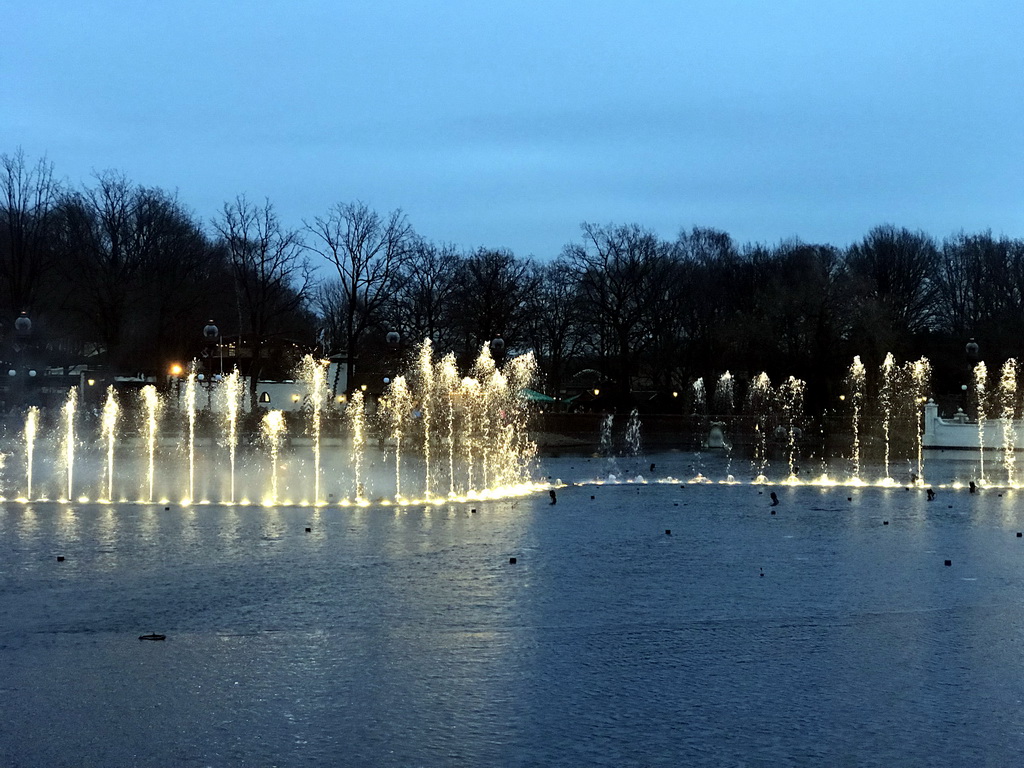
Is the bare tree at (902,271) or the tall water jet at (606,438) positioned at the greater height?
the bare tree at (902,271)

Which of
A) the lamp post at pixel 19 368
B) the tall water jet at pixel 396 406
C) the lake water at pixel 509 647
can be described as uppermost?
the lamp post at pixel 19 368

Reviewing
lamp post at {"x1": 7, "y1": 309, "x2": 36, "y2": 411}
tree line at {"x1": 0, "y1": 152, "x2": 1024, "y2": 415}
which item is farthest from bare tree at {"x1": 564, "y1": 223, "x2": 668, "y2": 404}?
lamp post at {"x1": 7, "y1": 309, "x2": 36, "y2": 411}

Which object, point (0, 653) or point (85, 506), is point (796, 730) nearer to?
point (0, 653)

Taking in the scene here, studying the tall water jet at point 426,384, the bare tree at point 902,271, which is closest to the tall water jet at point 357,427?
the tall water jet at point 426,384

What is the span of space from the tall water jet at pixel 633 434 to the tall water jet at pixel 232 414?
44.5 feet

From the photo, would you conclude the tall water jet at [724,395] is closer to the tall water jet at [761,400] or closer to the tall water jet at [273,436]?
the tall water jet at [761,400]

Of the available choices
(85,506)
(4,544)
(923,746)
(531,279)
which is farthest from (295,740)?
(531,279)

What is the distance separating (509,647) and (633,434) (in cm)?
5171

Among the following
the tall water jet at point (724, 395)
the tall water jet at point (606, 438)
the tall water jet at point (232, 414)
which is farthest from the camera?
the tall water jet at point (724, 395)

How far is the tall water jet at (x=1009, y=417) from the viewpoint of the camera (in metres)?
35.0

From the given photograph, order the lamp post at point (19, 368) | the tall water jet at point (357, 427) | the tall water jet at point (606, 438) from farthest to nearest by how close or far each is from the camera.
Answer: the lamp post at point (19, 368), the tall water jet at point (606, 438), the tall water jet at point (357, 427)

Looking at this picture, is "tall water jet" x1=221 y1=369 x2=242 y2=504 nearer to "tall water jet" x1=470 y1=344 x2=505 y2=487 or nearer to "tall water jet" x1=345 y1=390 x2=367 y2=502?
"tall water jet" x1=345 y1=390 x2=367 y2=502

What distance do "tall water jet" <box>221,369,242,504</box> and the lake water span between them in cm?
874

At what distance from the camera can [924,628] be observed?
953cm
